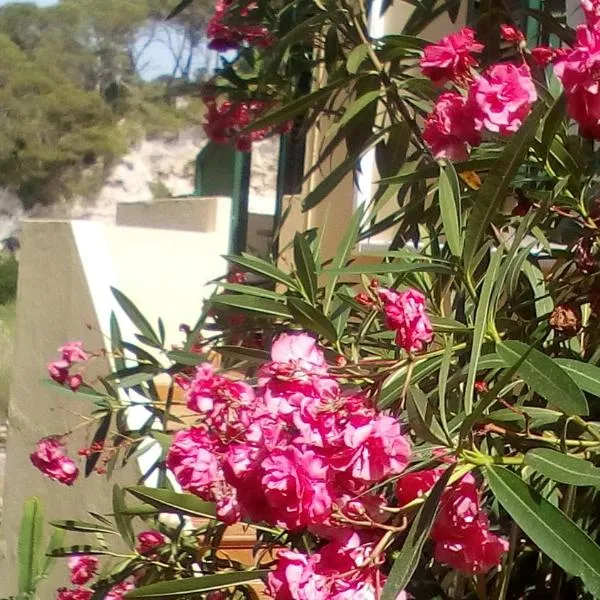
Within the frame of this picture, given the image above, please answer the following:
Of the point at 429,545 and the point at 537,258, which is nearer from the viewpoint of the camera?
the point at 429,545

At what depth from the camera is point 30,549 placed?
81.3 inches

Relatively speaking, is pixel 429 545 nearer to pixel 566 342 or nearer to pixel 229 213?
pixel 566 342

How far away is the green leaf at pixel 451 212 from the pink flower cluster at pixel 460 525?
338mm

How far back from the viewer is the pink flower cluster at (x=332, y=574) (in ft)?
3.28

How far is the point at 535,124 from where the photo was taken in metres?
1.14

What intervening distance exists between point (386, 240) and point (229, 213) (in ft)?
8.61

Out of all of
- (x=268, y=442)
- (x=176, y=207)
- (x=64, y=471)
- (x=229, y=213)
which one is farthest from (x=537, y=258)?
(x=176, y=207)

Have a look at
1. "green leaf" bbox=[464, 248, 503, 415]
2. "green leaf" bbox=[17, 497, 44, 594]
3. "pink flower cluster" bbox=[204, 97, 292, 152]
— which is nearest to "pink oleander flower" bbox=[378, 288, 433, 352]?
"green leaf" bbox=[464, 248, 503, 415]

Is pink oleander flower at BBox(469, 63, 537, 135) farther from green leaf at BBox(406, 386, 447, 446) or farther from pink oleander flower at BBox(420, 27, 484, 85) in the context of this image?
green leaf at BBox(406, 386, 447, 446)

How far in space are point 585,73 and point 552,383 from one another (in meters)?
0.35

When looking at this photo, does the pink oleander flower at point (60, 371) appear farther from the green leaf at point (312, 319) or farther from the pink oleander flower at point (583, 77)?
the pink oleander flower at point (583, 77)

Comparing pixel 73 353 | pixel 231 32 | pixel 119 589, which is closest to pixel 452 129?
pixel 119 589

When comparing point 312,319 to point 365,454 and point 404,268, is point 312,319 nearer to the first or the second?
point 404,268

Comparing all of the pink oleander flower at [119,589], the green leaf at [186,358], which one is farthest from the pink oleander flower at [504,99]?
the pink oleander flower at [119,589]
